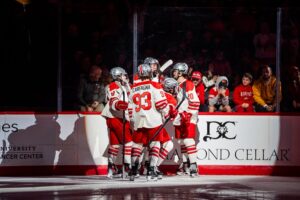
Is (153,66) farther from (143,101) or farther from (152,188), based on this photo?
(152,188)

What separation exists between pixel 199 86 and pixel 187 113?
3.03ft

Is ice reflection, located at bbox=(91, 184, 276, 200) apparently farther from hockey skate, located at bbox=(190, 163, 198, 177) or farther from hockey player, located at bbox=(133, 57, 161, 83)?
hockey player, located at bbox=(133, 57, 161, 83)

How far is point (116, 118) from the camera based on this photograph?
1473 cm

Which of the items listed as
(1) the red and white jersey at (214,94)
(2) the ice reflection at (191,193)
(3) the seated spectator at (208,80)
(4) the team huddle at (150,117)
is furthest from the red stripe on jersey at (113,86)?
(2) the ice reflection at (191,193)

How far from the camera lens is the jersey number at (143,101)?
13.9m

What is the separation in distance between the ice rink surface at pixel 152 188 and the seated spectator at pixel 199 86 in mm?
1315

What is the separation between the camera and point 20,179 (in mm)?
14594

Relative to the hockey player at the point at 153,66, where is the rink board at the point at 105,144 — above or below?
below

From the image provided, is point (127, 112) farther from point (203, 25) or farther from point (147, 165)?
point (203, 25)

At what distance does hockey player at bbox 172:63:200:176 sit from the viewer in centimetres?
1477

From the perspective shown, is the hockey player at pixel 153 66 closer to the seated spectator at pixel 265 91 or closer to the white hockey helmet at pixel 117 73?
the white hockey helmet at pixel 117 73

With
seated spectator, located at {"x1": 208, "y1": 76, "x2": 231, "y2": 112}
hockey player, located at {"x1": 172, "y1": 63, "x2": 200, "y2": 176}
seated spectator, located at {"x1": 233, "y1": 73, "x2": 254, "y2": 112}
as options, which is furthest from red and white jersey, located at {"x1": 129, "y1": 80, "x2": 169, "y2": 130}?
seated spectator, located at {"x1": 233, "y1": 73, "x2": 254, "y2": 112}

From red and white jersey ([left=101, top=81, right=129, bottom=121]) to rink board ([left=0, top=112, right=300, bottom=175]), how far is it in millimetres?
704

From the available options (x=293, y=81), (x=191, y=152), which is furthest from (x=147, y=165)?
(x=293, y=81)
